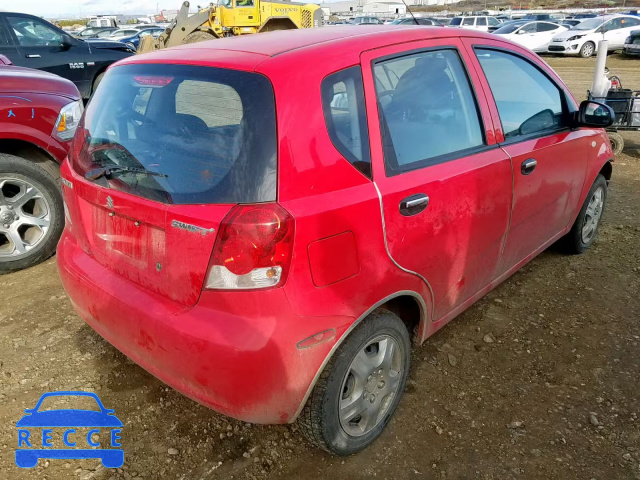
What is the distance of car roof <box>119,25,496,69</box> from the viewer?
200cm

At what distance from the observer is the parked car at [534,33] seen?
21.4m

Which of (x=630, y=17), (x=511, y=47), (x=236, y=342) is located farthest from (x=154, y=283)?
(x=630, y=17)

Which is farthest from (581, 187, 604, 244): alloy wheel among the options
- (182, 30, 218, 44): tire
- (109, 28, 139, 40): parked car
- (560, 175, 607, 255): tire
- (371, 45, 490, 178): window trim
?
(109, 28, 139, 40): parked car

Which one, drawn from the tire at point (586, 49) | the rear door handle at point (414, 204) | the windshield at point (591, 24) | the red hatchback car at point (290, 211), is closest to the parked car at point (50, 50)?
the red hatchback car at point (290, 211)

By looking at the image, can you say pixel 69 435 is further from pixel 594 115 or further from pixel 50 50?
pixel 50 50

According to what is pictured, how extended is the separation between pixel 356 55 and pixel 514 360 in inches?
75.8

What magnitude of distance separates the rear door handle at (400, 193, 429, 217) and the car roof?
2.11ft

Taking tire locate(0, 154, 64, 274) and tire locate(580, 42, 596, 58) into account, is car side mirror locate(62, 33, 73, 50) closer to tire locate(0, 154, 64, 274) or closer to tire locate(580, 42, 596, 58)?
tire locate(0, 154, 64, 274)

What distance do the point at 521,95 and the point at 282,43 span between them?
1.60 metres

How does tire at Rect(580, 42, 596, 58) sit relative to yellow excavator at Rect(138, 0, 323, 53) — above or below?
below

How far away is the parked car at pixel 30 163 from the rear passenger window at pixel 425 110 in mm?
2948

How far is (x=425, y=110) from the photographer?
2.37 meters

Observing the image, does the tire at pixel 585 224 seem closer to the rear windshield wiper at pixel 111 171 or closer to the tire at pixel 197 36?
the rear windshield wiper at pixel 111 171

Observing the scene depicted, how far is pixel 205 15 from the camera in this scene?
14750mm
